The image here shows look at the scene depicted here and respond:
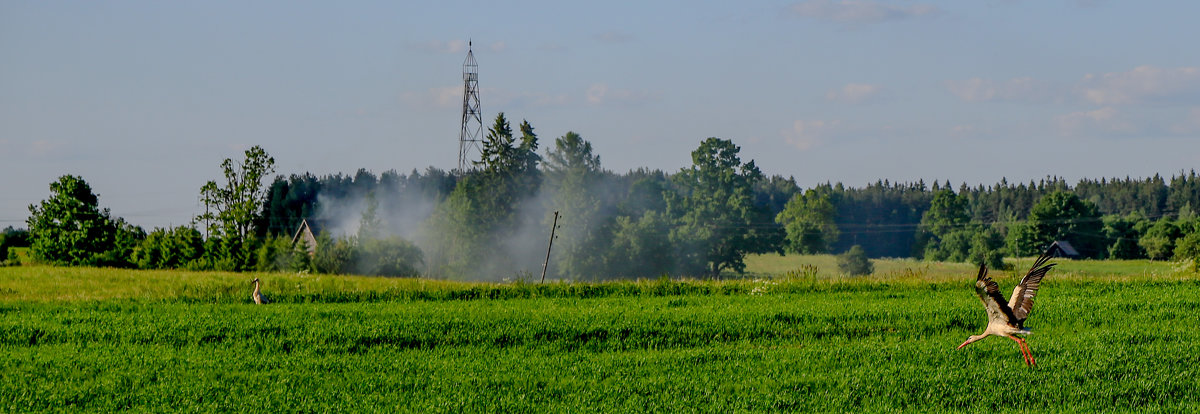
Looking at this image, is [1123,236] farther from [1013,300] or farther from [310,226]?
[1013,300]

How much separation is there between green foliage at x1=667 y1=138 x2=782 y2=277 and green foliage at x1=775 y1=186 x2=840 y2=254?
1899 centimetres

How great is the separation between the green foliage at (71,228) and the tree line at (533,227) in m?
0.10

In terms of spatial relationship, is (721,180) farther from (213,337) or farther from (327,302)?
(213,337)

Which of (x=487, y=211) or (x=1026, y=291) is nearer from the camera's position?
(x=1026, y=291)

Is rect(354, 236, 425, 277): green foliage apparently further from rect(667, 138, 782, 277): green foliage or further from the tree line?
rect(667, 138, 782, 277): green foliage

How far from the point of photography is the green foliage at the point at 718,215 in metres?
102

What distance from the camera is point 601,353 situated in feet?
63.9

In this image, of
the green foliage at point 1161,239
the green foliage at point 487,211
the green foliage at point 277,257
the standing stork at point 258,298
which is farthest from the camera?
the green foliage at point 1161,239

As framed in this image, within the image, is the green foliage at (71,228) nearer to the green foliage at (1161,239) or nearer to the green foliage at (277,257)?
the green foliage at (277,257)

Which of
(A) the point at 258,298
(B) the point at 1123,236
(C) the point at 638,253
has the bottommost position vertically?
(A) the point at 258,298

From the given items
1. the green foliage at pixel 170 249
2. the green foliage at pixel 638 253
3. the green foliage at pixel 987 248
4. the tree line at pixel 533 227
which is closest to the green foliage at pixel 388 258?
the tree line at pixel 533 227

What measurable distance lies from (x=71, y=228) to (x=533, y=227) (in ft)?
139

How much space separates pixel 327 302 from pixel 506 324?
32.2 ft

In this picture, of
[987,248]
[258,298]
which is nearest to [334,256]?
[258,298]
